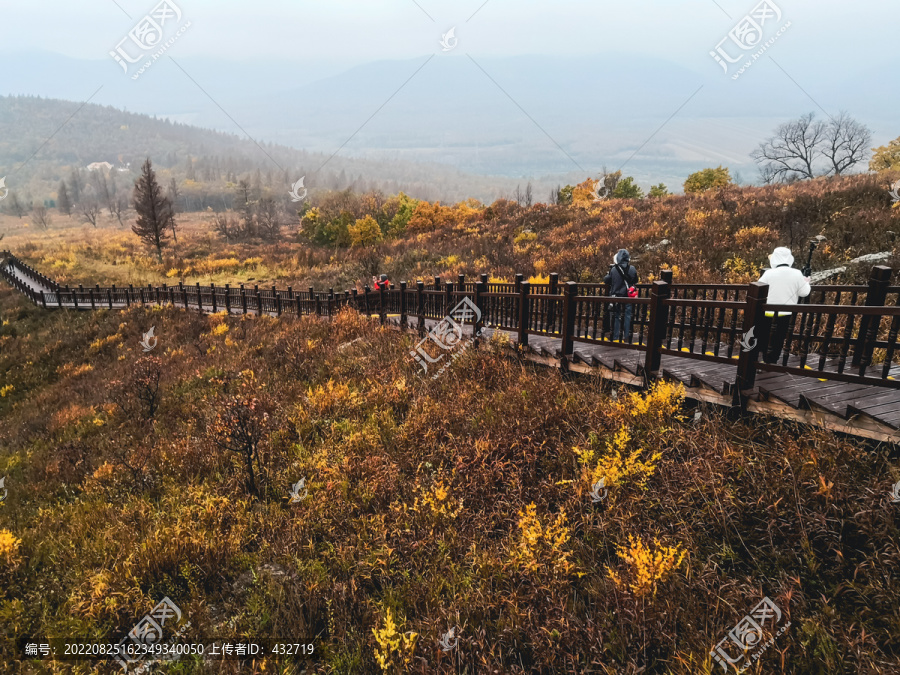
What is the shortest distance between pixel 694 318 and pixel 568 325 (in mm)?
1900

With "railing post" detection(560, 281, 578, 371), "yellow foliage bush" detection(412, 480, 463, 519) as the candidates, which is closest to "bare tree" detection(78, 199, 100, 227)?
"railing post" detection(560, 281, 578, 371)

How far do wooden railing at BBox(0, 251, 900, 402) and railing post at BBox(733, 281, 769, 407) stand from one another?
0.01m

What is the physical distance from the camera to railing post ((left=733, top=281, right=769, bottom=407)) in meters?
4.93

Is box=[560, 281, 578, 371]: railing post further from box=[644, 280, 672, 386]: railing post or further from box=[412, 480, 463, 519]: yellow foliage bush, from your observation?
box=[412, 480, 463, 519]: yellow foliage bush

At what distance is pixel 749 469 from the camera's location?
430cm

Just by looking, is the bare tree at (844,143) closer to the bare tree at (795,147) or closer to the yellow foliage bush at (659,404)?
the bare tree at (795,147)

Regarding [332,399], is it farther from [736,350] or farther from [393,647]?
[736,350]

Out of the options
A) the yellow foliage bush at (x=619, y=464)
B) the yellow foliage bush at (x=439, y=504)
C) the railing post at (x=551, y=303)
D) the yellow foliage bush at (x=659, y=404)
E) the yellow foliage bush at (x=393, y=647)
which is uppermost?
the railing post at (x=551, y=303)

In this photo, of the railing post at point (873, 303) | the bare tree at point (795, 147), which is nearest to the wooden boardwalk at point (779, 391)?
the railing post at point (873, 303)

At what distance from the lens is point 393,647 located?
3.47 metres

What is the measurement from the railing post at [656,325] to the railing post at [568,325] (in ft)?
4.30

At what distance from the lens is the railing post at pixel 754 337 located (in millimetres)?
4934

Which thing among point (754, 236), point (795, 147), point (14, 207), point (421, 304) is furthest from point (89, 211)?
point (795, 147)

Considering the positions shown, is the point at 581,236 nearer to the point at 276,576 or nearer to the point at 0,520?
the point at 276,576
